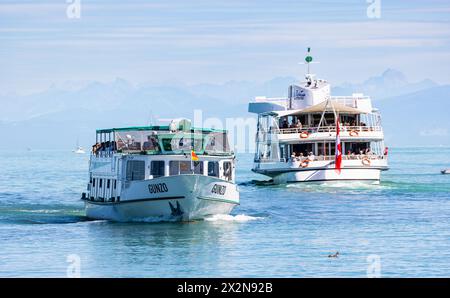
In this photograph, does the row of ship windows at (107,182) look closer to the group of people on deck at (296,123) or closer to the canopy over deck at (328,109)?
the group of people on deck at (296,123)

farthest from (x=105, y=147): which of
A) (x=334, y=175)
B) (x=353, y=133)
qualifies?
(x=353, y=133)

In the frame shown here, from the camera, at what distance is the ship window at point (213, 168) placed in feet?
186

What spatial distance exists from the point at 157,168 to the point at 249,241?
257 inches

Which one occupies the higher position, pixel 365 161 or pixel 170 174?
pixel 365 161

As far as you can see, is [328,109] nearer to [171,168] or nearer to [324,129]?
[324,129]

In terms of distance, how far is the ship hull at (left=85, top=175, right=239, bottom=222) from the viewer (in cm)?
5462

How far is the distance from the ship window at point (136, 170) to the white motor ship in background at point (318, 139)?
32.9 meters

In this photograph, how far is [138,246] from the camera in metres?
49.4

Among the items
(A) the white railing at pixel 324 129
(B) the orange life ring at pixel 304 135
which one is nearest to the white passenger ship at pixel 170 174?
(B) the orange life ring at pixel 304 135

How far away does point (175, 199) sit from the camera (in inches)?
2169

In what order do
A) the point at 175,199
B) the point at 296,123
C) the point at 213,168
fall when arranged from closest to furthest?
1. the point at 175,199
2. the point at 213,168
3. the point at 296,123

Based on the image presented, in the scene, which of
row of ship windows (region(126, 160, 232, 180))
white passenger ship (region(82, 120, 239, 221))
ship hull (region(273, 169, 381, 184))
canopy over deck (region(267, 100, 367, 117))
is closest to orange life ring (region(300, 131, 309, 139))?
canopy over deck (region(267, 100, 367, 117))
